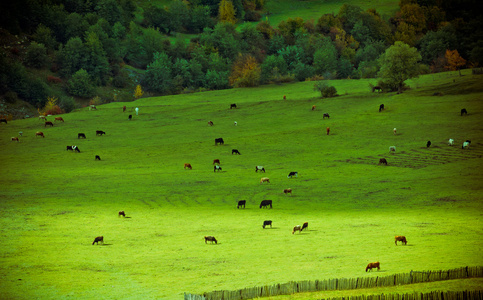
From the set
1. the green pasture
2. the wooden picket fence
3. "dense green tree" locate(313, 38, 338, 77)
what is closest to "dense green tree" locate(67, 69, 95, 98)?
the green pasture

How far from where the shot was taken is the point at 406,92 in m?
103

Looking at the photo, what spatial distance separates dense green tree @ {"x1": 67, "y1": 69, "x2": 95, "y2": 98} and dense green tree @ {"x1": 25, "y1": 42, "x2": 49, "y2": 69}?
10291 mm

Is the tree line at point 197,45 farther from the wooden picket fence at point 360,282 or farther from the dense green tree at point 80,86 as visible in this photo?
the wooden picket fence at point 360,282

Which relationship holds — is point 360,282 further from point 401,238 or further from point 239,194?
point 239,194

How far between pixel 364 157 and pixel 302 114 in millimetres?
29004

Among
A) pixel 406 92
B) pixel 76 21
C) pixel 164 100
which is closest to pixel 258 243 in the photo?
pixel 406 92

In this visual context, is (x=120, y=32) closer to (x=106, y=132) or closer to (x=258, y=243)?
(x=106, y=132)

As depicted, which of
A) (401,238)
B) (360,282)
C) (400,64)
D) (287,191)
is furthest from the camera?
(400,64)

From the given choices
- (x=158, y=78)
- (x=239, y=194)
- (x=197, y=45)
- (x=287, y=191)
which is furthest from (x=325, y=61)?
(x=239, y=194)

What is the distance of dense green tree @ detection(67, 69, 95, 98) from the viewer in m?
147

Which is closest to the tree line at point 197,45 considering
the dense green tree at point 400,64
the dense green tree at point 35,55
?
the dense green tree at point 35,55

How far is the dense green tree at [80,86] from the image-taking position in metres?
147

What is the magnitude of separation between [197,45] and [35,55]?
48586mm

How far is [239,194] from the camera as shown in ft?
176
